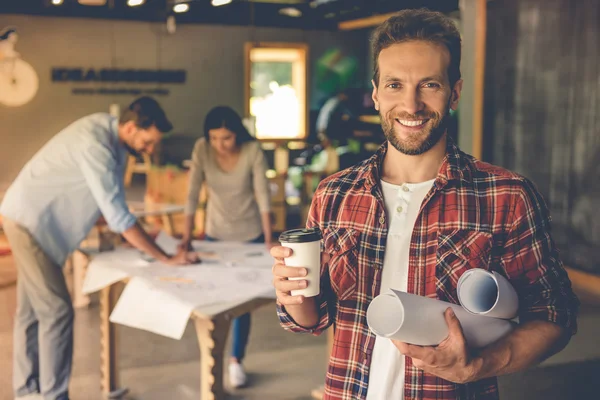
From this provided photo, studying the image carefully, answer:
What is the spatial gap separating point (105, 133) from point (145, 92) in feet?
25.2

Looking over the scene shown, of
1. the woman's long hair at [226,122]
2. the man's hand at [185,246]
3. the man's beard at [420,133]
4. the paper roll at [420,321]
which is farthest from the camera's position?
the woman's long hair at [226,122]

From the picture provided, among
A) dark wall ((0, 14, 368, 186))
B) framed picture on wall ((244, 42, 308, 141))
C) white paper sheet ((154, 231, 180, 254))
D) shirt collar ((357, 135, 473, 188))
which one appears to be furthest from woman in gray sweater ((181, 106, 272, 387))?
framed picture on wall ((244, 42, 308, 141))

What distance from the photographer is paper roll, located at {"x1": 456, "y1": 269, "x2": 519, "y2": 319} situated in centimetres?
121

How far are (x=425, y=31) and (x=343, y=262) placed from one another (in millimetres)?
504

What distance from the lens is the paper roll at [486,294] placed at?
121 centimetres

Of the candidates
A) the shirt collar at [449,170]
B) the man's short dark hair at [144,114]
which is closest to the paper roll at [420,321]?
the shirt collar at [449,170]

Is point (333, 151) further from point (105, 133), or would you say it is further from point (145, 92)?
→ point (105, 133)

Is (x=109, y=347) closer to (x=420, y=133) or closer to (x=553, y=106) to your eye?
(x=420, y=133)

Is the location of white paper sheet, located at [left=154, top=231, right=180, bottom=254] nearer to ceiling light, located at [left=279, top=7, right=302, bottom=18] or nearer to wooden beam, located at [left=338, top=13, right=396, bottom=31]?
wooden beam, located at [left=338, top=13, right=396, bottom=31]

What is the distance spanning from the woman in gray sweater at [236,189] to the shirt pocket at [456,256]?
2.60 metres

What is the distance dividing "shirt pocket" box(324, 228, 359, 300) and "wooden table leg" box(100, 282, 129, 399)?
7.93ft

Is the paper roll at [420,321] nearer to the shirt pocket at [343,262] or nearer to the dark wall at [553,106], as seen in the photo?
the shirt pocket at [343,262]

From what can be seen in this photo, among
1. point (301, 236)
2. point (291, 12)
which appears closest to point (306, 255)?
point (301, 236)

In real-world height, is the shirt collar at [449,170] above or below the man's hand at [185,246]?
above
